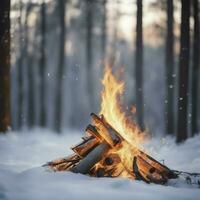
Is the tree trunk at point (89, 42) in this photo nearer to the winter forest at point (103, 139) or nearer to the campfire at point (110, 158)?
the winter forest at point (103, 139)

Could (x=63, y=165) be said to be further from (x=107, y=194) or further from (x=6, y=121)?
(x=6, y=121)

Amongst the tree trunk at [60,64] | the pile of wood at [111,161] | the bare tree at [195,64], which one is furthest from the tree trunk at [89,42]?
the pile of wood at [111,161]

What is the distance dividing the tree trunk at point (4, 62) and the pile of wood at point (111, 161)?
5852mm

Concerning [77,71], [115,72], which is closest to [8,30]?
[115,72]

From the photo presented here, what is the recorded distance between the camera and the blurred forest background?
15.0 meters

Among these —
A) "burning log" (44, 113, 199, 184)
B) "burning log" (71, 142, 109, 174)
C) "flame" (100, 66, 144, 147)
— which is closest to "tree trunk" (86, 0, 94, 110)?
"flame" (100, 66, 144, 147)

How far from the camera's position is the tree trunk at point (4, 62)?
13984mm

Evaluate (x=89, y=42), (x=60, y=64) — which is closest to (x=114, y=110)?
(x=60, y=64)

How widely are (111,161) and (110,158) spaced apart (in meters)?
0.07

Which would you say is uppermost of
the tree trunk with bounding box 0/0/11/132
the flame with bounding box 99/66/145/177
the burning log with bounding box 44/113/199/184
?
the tree trunk with bounding box 0/0/11/132

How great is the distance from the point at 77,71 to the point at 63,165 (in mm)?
38875

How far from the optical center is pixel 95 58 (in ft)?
150

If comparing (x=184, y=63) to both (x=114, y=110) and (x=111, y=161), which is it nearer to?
(x=114, y=110)

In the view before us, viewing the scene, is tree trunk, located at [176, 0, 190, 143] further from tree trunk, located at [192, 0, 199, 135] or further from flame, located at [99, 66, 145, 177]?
flame, located at [99, 66, 145, 177]
